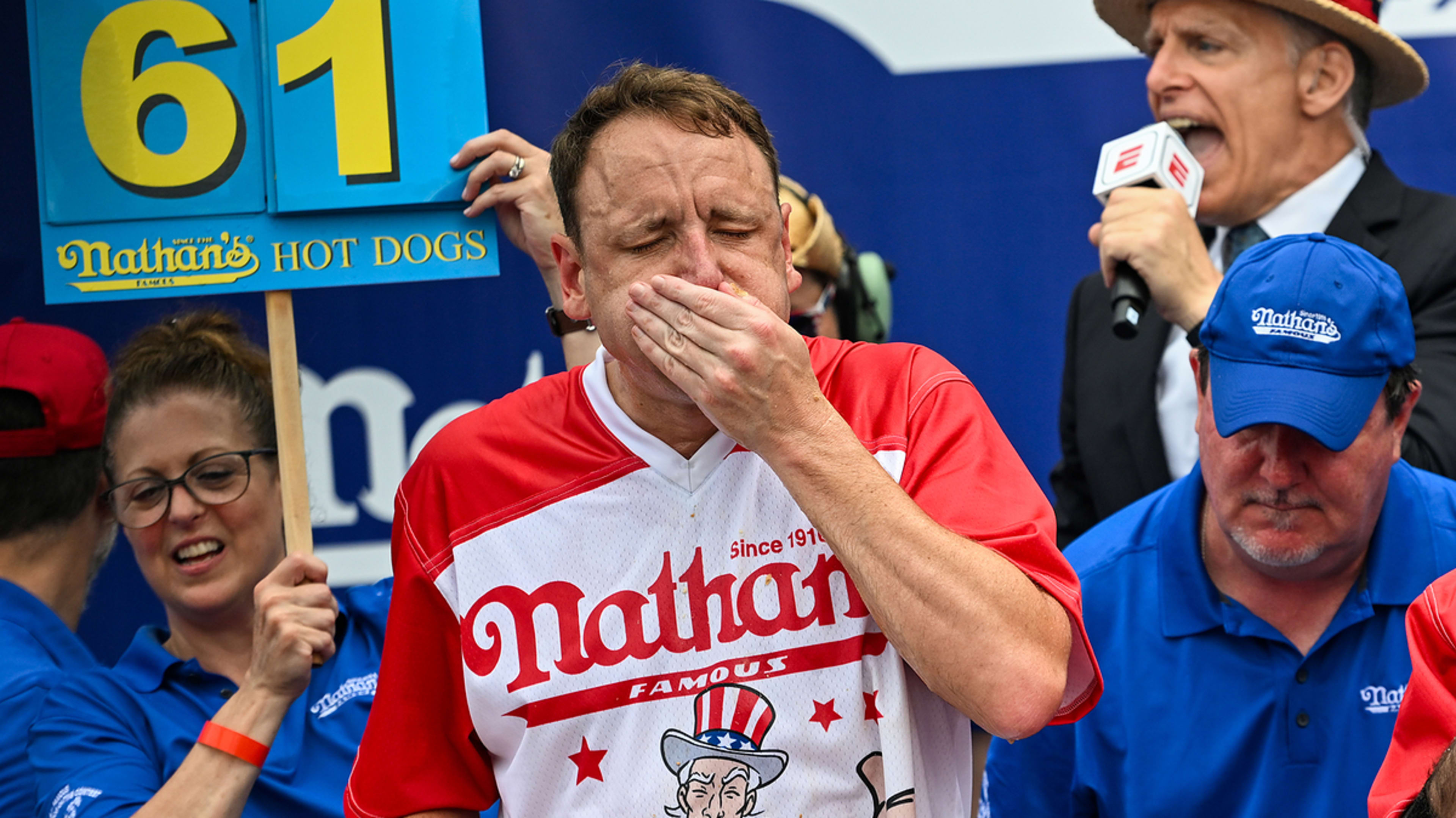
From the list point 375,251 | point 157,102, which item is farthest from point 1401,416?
point 157,102

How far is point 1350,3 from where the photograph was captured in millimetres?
2715

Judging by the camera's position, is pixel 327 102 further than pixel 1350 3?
No

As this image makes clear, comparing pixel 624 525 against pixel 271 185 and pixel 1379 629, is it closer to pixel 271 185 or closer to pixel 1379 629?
pixel 271 185

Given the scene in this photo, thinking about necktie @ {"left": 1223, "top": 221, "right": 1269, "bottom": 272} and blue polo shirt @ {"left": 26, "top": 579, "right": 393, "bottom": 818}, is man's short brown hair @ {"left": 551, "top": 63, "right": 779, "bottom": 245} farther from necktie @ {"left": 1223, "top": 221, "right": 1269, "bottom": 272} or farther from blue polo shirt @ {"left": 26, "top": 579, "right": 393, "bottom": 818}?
necktie @ {"left": 1223, "top": 221, "right": 1269, "bottom": 272}

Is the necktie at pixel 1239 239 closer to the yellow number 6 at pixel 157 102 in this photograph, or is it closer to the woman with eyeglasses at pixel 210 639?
the woman with eyeglasses at pixel 210 639

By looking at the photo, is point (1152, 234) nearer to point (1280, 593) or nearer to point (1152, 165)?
point (1152, 165)

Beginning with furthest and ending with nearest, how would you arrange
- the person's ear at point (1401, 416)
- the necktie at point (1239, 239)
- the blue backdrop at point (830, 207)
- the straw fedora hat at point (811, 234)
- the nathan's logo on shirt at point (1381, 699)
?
the blue backdrop at point (830, 207)
the straw fedora hat at point (811, 234)
the necktie at point (1239, 239)
the person's ear at point (1401, 416)
the nathan's logo on shirt at point (1381, 699)

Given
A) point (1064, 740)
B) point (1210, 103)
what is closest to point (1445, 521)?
point (1064, 740)

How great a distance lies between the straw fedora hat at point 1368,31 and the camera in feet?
8.79

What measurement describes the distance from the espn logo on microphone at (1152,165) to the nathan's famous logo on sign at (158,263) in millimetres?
1513

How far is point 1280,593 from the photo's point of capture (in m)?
2.12

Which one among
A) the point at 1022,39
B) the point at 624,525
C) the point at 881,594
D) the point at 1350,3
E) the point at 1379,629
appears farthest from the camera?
the point at 1022,39

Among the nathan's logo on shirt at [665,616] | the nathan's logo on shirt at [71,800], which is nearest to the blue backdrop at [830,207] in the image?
the nathan's logo on shirt at [71,800]

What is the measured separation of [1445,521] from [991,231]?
137 centimetres
